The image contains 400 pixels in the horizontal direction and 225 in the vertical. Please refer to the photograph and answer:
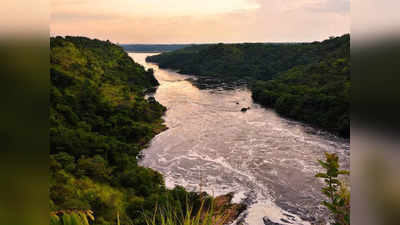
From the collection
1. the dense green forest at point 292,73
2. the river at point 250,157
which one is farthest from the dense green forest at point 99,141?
the dense green forest at point 292,73

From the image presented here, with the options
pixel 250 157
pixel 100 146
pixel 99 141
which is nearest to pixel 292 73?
pixel 250 157

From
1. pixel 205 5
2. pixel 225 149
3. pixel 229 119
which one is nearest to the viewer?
pixel 225 149

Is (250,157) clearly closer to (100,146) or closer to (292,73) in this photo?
(100,146)

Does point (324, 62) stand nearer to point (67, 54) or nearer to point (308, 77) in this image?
point (308, 77)

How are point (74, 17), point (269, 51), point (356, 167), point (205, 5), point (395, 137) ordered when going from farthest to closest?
point (269, 51) < point (205, 5) < point (74, 17) < point (356, 167) < point (395, 137)

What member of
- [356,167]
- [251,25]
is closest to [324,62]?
[251,25]

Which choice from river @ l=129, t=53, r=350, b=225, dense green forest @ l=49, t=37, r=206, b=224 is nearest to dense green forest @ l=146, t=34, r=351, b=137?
river @ l=129, t=53, r=350, b=225
